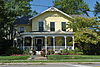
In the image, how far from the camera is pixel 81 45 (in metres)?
29.2

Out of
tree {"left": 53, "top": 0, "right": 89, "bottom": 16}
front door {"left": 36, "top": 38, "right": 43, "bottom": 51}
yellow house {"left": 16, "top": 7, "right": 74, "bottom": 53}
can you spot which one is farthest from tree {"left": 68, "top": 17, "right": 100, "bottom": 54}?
tree {"left": 53, "top": 0, "right": 89, "bottom": 16}

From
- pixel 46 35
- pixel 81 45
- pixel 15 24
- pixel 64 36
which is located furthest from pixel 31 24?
pixel 81 45

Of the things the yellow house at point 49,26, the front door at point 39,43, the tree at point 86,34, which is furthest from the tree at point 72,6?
the tree at point 86,34

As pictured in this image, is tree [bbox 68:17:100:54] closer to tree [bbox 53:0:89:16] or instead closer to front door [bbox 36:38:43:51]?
front door [bbox 36:38:43:51]

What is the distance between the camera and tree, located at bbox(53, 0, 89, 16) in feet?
155

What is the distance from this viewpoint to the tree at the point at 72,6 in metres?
47.3

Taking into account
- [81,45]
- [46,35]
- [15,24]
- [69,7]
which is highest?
[69,7]

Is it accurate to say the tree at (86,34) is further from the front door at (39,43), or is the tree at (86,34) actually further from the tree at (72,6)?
the tree at (72,6)

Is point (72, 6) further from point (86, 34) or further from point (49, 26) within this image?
point (86, 34)

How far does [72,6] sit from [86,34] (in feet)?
74.1

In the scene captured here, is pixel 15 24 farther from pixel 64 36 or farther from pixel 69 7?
pixel 69 7

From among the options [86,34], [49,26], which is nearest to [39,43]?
[49,26]

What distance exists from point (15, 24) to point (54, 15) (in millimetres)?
8398

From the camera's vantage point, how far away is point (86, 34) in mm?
27359
